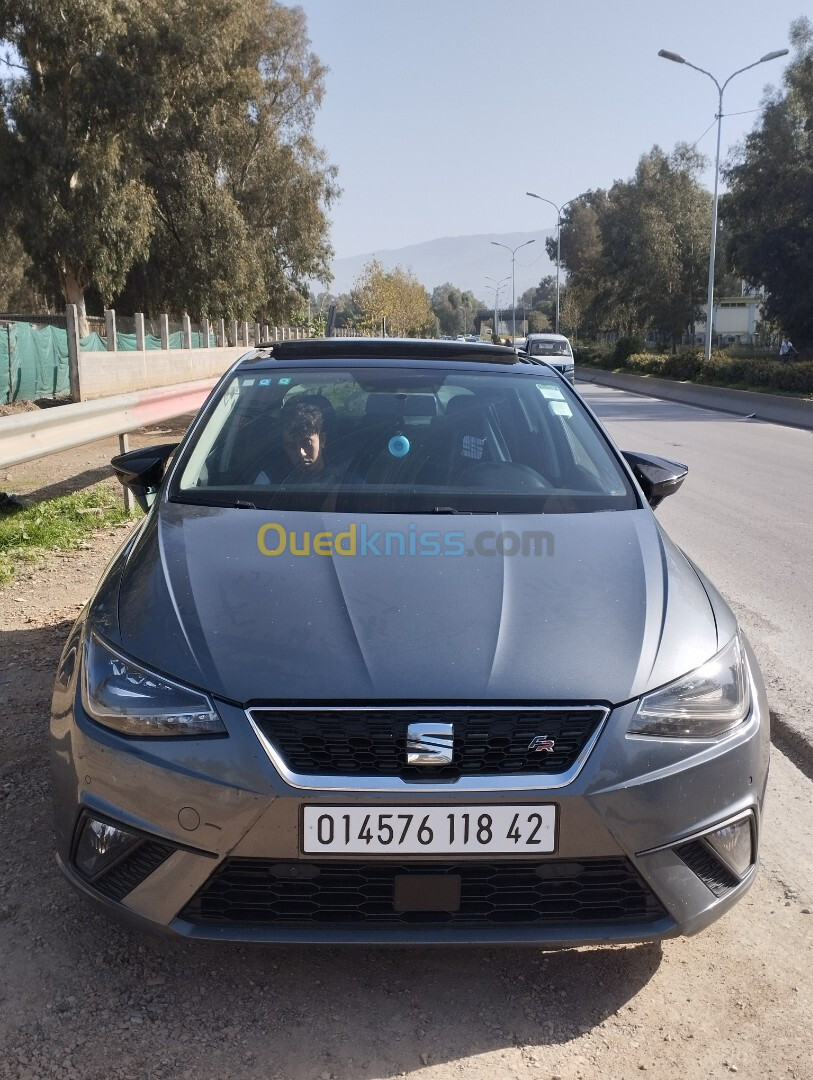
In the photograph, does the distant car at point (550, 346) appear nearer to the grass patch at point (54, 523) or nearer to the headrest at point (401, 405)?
the grass patch at point (54, 523)

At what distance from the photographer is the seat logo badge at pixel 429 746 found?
2363 millimetres

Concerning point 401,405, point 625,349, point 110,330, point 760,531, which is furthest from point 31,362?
point 625,349

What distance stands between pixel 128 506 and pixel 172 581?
20.2ft

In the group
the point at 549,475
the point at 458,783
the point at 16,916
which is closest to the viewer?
the point at 458,783

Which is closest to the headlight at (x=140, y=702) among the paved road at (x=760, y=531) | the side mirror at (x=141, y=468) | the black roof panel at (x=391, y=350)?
the side mirror at (x=141, y=468)

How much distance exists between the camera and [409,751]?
7.77 ft

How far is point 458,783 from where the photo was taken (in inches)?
92.4

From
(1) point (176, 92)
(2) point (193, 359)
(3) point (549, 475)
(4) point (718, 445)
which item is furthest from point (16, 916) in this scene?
(1) point (176, 92)

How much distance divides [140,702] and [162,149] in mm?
43719

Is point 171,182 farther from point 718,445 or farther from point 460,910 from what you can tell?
point 460,910

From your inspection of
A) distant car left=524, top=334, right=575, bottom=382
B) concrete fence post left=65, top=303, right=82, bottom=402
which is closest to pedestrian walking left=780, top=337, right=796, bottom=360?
distant car left=524, top=334, right=575, bottom=382

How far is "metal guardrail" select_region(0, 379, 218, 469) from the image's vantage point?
23.2 ft

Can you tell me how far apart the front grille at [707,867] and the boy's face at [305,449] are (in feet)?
6.25

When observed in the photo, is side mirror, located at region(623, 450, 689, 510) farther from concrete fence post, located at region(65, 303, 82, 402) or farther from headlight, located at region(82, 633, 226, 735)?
concrete fence post, located at region(65, 303, 82, 402)
